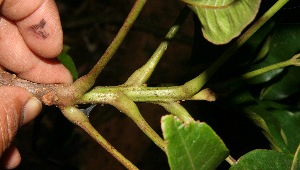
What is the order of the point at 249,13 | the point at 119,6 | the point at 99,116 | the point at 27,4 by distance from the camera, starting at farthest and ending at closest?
the point at 119,6 → the point at 99,116 → the point at 27,4 → the point at 249,13

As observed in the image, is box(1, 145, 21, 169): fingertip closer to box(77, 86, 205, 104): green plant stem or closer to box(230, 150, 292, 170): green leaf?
box(77, 86, 205, 104): green plant stem

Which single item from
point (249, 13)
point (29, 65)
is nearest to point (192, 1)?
point (249, 13)

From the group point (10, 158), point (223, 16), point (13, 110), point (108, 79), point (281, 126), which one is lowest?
point (108, 79)

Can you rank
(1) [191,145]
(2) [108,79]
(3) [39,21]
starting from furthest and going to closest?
(2) [108,79], (3) [39,21], (1) [191,145]

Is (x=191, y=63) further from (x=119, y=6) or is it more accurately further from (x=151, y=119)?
(x=119, y=6)

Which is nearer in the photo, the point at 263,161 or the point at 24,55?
the point at 263,161

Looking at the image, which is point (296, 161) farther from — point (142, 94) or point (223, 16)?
point (142, 94)

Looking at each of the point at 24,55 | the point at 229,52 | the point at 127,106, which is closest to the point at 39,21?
the point at 24,55
